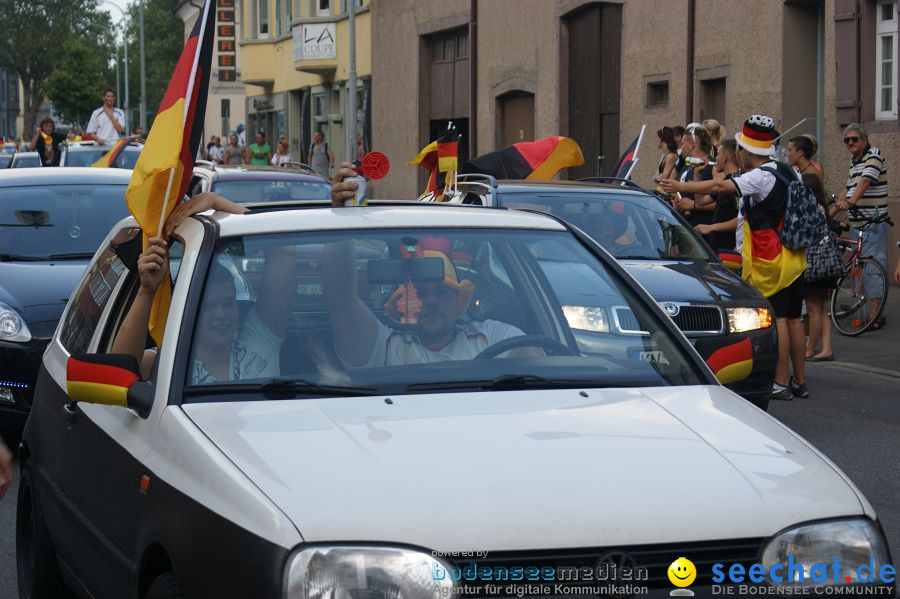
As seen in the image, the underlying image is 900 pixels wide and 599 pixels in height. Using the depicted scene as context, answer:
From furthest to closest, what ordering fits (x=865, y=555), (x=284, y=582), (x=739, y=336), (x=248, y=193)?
(x=248, y=193)
(x=739, y=336)
(x=865, y=555)
(x=284, y=582)

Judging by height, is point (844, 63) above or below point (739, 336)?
above

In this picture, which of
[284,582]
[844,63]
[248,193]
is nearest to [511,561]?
[284,582]

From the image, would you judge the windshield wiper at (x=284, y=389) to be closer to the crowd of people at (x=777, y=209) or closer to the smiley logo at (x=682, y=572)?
the smiley logo at (x=682, y=572)

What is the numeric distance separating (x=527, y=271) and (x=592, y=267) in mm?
241

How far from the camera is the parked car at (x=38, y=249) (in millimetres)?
8152

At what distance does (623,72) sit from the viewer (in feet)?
83.4

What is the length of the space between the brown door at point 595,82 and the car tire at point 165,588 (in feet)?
75.9

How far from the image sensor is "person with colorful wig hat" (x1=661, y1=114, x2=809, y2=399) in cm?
1028

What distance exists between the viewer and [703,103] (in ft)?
74.3

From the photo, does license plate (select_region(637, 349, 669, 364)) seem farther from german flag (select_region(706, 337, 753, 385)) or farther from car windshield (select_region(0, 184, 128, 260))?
car windshield (select_region(0, 184, 128, 260))

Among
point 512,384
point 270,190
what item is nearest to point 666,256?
point 270,190

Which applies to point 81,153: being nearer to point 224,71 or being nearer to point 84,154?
point 84,154

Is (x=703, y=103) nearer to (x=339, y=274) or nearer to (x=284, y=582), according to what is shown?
(x=339, y=274)

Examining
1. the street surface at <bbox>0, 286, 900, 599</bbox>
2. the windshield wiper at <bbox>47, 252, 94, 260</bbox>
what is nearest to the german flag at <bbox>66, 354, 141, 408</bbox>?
the street surface at <bbox>0, 286, 900, 599</bbox>
